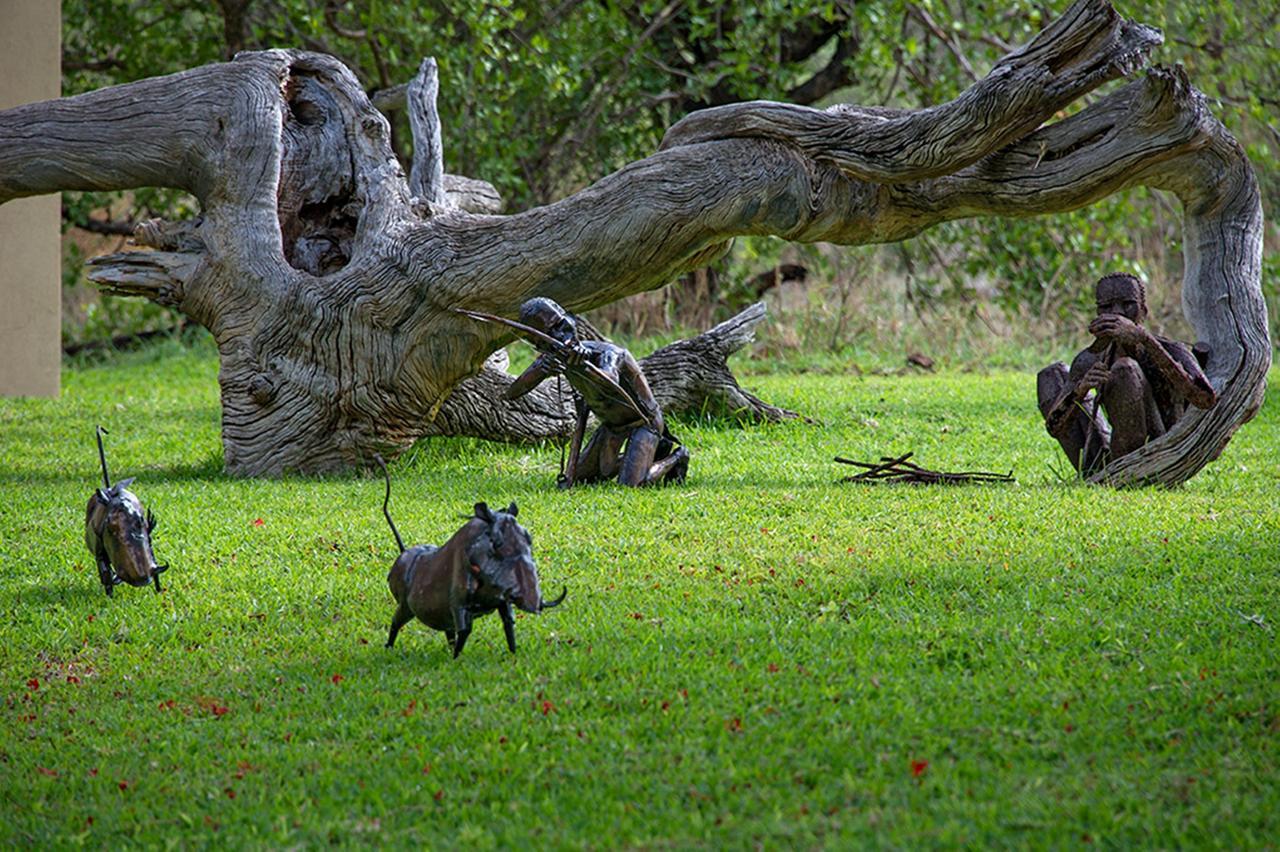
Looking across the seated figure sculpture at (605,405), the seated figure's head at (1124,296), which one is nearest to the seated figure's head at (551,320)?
the seated figure sculpture at (605,405)

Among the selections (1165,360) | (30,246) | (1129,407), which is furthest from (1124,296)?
(30,246)

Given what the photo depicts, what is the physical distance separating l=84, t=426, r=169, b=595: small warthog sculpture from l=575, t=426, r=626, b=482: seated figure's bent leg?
2.95 m

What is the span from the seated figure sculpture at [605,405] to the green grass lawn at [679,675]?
0.79ft

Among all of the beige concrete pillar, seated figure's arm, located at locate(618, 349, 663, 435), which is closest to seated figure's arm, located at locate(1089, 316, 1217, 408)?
seated figure's arm, located at locate(618, 349, 663, 435)

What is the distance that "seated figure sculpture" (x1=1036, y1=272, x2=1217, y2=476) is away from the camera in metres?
7.79

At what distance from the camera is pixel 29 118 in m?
9.52

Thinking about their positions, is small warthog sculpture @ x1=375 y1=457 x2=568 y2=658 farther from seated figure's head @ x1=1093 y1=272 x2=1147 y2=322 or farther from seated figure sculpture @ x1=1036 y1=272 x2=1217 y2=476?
seated figure's head @ x1=1093 y1=272 x2=1147 y2=322

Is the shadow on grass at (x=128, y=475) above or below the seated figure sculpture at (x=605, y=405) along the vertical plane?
below

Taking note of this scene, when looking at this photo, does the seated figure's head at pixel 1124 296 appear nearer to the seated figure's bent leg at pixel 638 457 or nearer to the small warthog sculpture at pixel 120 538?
the seated figure's bent leg at pixel 638 457

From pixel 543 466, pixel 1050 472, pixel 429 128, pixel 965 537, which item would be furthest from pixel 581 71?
pixel 965 537

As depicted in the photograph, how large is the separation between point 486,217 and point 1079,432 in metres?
4.01

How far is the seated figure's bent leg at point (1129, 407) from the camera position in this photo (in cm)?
789

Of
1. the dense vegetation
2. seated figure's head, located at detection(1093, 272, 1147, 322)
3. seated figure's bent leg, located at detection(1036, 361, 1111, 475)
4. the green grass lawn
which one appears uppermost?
the dense vegetation

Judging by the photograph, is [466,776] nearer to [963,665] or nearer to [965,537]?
[963,665]
